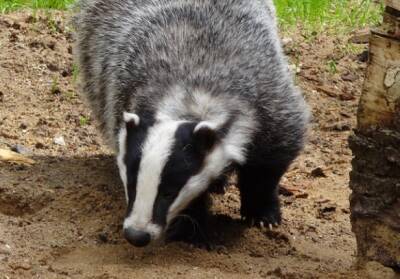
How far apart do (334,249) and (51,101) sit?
7.90ft

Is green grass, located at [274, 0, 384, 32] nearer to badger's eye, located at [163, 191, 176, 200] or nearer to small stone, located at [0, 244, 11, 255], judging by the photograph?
badger's eye, located at [163, 191, 176, 200]

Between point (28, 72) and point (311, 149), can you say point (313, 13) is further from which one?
point (28, 72)

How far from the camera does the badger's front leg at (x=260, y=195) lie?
4578 mm

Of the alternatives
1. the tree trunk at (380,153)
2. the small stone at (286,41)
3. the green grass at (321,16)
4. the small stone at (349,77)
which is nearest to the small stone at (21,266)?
the tree trunk at (380,153)

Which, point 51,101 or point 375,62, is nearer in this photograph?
point 375,62

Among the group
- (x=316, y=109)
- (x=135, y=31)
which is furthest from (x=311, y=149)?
(x=135, y=31)

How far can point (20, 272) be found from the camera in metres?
3.93

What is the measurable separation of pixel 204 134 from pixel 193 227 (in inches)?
27.4

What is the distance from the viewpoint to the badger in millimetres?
3893

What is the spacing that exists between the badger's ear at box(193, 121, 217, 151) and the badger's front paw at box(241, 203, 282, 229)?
839 millimetres

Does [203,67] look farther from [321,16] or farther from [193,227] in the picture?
[321,16]

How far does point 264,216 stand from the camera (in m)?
4.73

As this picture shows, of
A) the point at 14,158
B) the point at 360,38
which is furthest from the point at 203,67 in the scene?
the point at 360,38

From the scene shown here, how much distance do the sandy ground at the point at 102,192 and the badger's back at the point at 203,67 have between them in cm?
45
